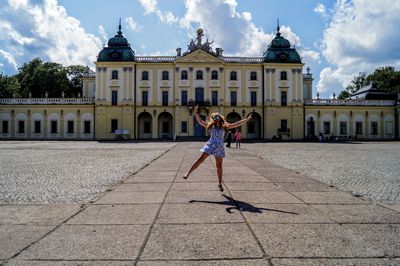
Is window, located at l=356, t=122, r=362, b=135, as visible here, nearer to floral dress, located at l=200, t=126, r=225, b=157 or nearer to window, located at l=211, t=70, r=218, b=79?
window, located at l=211, t=70, r=218, b=79

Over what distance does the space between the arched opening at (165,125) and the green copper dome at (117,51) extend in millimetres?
9499

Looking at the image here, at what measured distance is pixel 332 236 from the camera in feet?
12.3

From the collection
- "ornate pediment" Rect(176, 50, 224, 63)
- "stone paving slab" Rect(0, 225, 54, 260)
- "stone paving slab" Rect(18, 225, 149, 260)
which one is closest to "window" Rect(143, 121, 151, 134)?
"ornate pediment" Rect(176, 50, 224, 63)

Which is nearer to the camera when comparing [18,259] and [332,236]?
[18,259]

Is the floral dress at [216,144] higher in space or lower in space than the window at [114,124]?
lower

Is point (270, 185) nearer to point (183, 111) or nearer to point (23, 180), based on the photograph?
point (23, 180)

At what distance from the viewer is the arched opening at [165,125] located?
48.7m

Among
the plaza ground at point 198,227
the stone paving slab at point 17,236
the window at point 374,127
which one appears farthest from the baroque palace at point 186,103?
the stone paving slab at point 17,236

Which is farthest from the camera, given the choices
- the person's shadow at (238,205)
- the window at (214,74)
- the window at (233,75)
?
the window at (233,75)

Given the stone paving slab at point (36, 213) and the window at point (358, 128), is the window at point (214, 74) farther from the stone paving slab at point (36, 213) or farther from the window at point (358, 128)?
the stone paving slab at point (36, 213)

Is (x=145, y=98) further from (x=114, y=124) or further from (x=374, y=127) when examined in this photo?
(x=374, y=127)

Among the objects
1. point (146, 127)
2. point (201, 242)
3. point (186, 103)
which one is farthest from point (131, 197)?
point (146, 127)

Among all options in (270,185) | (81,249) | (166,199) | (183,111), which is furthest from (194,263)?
(183,111)

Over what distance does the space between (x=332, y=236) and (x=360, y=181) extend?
203 inches
